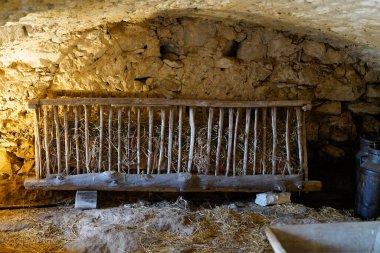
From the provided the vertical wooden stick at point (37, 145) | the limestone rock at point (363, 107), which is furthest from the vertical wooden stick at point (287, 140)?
the vertical wooden stick at point (37, 145)

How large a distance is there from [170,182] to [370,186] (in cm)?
241

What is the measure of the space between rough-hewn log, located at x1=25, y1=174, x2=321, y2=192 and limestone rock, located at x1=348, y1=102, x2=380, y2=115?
144cm

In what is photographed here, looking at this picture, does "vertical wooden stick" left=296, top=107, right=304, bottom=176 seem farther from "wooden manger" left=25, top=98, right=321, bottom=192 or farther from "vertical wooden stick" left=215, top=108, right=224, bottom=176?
"vertical wooden stick" left=215, top=108, right=224, bottom=176

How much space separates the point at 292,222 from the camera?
418 centimetres

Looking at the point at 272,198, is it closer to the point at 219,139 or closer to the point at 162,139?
the point at 219,139

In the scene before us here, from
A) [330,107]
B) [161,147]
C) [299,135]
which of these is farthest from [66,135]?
[330,107]

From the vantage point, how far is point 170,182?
182 inches

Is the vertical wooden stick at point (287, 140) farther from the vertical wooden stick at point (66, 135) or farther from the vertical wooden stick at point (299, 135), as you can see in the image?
the vertical wooden stick at point (66, 135)

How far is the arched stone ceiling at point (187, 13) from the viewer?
348 cm

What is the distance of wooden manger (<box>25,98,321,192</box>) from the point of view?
4523 mm

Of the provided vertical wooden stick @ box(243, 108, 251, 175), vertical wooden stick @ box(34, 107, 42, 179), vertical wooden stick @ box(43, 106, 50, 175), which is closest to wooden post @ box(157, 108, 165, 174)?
vertical wooden stick @ box(243, 108, 251, 175)

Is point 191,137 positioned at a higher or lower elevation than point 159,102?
lower

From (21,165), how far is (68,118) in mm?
874

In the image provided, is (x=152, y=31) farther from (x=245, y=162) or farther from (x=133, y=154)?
(x=245, y=162)
